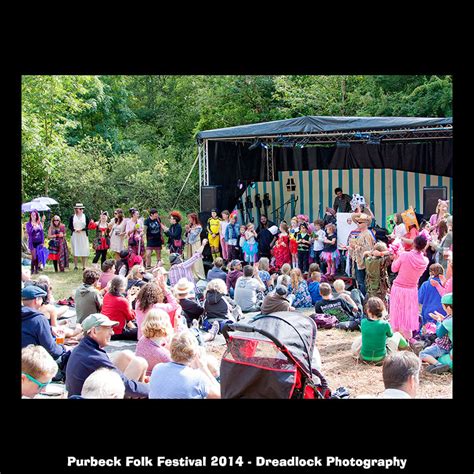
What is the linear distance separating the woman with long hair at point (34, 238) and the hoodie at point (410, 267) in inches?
294

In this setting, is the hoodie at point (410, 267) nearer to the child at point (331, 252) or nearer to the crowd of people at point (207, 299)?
the crowd of people at point (207, 299)

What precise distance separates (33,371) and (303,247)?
26.1ft

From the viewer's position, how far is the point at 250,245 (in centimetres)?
1255

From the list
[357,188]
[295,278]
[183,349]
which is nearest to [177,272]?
[295,278]

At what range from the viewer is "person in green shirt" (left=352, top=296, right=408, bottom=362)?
6461 mm

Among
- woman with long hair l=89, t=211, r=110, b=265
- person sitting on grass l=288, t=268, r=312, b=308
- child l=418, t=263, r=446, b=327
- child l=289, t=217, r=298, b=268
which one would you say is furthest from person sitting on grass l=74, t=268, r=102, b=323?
woman with long hair l=89, t=211, r=110, b=265

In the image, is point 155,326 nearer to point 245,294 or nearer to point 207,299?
point 207,299

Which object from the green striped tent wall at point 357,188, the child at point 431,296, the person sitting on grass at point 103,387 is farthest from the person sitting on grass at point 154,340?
the green striped tent wall at point 357,188

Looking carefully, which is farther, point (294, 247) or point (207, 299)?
point (294, 247)

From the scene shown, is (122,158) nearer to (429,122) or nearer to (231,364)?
(429,122)

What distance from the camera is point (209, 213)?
1333 cm

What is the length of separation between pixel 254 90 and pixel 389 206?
9150 millimetres

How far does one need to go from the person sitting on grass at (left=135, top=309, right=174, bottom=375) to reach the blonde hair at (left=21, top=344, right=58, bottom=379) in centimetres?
116
